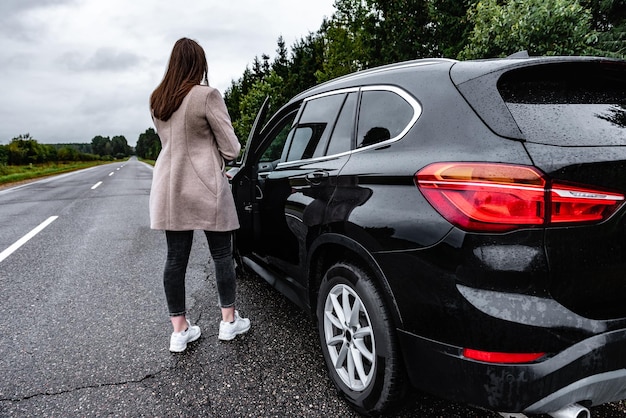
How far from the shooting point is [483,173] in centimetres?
135

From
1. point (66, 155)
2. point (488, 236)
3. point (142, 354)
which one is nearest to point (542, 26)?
point (488, 236)

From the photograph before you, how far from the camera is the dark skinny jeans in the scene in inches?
98.3

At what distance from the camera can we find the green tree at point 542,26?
815 cm

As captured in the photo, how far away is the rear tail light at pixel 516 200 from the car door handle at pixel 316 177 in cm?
83

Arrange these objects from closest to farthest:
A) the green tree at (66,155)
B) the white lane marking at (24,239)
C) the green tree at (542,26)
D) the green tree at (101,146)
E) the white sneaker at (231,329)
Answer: the white sneaker at (231,329)
the white lane marking at (24,239)
the green tree at (542,26)
the green tree at (66,155)
the green tree at (101,146)

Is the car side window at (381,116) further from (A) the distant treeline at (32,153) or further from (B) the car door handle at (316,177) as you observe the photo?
(A) the distant treeline at (32,153)

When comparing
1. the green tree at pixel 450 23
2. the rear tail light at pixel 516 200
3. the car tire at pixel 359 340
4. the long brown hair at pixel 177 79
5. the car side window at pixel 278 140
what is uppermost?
the green tree at pixel 450 23

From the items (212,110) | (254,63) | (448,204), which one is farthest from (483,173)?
(254,63)

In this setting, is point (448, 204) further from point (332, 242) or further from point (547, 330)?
point (332, 242)

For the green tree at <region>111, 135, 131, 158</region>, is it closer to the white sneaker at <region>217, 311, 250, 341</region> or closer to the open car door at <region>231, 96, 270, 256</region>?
the open car door at <region>231, 96, 270, 256</region>

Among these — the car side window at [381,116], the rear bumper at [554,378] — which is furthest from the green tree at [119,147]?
the rear bumper at [554,378]

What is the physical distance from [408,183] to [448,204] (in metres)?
0.20

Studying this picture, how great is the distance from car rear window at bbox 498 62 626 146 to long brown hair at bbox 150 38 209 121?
1705mm

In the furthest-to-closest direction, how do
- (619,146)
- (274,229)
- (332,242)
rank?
(274,229), (332,242), (619,146)
